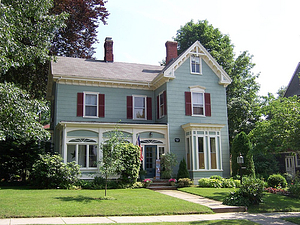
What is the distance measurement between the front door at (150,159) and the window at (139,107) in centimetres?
260

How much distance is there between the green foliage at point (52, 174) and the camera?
16.1 meters

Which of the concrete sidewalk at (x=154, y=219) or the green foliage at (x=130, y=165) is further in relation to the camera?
the green foliage at (x=130, y=165)

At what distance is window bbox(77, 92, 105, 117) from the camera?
68.2ft

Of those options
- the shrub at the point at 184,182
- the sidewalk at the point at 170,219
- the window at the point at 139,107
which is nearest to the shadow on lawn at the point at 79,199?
the sidewalk at the point at 170,219

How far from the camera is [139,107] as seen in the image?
22312 millimetres

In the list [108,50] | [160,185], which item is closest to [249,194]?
[160,185]

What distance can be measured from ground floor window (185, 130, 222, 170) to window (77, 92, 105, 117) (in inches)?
239

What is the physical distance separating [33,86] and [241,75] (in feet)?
66.2

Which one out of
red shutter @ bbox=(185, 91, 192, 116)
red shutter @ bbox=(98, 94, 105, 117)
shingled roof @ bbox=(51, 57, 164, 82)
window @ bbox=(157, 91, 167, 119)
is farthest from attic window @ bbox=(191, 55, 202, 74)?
red shutter @ bbox=(98, 94, 105, 117)

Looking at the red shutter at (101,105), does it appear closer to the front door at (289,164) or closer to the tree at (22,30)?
the tree at (22,30)

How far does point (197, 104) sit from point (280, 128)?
26.0ft

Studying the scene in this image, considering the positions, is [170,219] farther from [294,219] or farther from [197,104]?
[197,104]

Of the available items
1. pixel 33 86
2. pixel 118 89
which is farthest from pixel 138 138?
pixel 33 86

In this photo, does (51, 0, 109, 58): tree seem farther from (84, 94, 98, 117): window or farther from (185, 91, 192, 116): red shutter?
(185, 91, 192, 116): red shutter
